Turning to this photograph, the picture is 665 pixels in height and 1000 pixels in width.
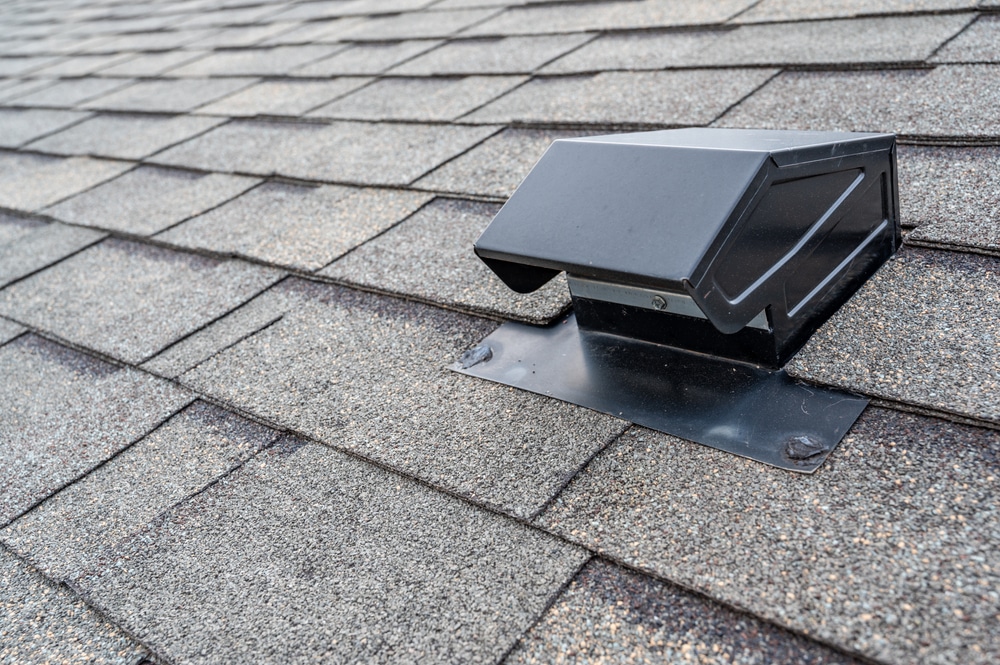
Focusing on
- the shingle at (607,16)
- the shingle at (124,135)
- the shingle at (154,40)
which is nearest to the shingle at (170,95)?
the shingle at (124,135)

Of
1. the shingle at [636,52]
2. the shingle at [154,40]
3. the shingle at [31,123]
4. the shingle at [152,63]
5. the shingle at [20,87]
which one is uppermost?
the shingle at [154,40]

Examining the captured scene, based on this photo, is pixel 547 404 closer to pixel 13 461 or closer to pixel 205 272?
pixel 13 461

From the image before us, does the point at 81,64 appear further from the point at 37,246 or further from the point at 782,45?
the point at 782,45

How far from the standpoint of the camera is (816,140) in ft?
4.99

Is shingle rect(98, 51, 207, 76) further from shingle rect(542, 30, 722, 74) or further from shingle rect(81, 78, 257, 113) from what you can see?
shingle rect(542, 30, 722, 74)

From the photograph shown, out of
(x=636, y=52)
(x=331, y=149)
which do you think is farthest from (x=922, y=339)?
(x=331, y=149)

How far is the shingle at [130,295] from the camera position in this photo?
2473mm

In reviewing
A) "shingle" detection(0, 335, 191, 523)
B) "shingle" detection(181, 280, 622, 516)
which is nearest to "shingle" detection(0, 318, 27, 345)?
"shingle" detection(0, 335, 191, 523)

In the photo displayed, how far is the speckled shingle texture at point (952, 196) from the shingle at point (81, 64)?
5959mm

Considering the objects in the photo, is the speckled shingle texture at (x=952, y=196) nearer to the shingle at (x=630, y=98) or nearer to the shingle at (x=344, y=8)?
the shingle at (x=630, y=98)

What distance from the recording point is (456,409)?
69.2 inches

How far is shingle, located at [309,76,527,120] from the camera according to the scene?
11.3 ft

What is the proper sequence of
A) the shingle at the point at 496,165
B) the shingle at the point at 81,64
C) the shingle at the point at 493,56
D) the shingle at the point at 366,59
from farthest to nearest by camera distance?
the shingle at the point at 81,64 < the shingle at the point at 366,59 < the shingle at the point at 493,56 < the shingle at the point at 496,165

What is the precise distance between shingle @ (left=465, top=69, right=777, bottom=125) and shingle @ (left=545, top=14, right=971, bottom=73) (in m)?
0.10
